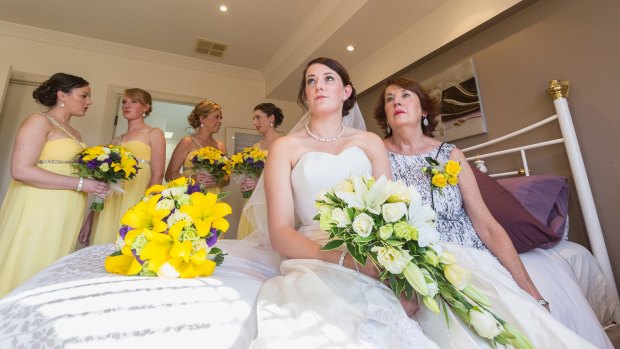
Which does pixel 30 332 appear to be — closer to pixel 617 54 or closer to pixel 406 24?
pixel 617 54

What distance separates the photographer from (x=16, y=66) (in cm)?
345

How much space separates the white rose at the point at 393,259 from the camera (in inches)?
25.8

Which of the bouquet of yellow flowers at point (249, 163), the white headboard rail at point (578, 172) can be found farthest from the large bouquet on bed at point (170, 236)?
the white headboard rail at point (578, 172)

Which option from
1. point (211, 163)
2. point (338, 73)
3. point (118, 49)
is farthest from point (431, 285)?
point (118, 49)

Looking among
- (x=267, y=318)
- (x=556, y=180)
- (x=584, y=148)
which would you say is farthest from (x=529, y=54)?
(x=267, y=318)

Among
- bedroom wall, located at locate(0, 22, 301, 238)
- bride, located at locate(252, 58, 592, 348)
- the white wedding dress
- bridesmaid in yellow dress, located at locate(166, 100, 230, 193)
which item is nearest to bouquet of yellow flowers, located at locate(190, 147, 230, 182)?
bridesmaid in yellow dress, located at locate(166, 100, 230, 193)

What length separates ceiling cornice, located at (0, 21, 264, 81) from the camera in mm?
3504

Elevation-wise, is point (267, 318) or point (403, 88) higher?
point (403, 88)

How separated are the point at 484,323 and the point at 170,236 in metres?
0.85

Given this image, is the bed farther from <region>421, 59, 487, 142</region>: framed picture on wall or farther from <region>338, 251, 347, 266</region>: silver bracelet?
<region>421, 59, 487, 142</region>: framed picture on wall

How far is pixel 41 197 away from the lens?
1.93 metres

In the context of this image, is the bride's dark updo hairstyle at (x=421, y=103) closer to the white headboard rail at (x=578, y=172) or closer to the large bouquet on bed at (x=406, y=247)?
the white headboard rail at (x=578, y=172)

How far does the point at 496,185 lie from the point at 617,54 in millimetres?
1008

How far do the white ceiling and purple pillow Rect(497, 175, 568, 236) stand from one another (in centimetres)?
142
